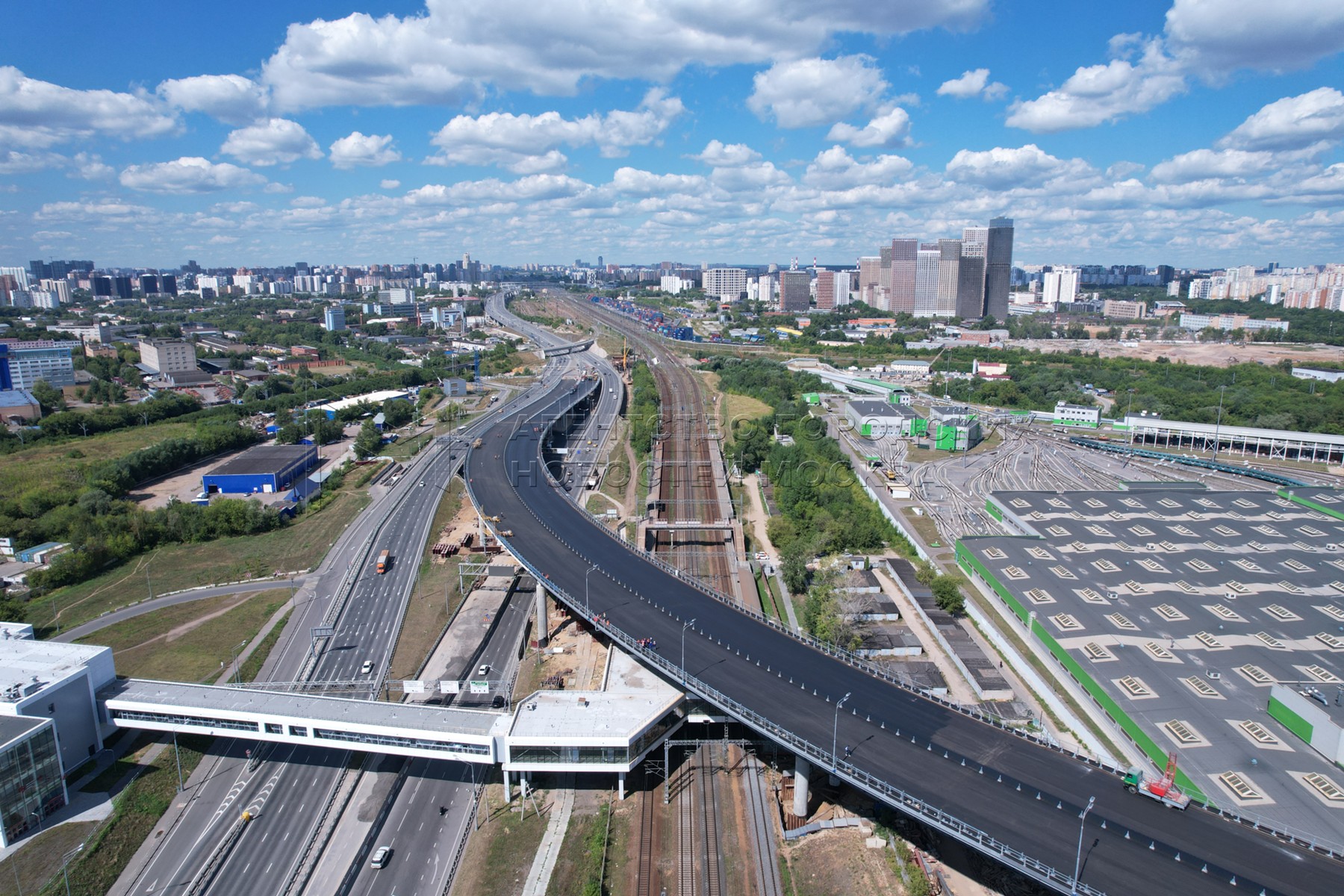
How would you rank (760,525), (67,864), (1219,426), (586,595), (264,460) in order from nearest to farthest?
1. (67,864)
2. (586,595)
3. (760,525)
4. (264,460)
5. (1219,426)

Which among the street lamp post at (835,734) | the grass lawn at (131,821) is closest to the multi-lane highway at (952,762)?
the street lamp post at (835,734)

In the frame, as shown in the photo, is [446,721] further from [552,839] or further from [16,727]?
[16,727]

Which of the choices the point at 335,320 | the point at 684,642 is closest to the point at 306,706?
the point at 684,642

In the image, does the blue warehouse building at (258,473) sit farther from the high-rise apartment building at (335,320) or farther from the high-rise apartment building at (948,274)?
the high-rise apartment building at (948,274)

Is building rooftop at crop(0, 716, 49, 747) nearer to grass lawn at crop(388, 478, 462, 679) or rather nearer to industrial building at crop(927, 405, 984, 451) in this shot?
grass lawn at crop(388, 478, 462, 679)

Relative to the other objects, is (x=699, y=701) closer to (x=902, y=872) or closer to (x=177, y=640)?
(x=902, y=872)

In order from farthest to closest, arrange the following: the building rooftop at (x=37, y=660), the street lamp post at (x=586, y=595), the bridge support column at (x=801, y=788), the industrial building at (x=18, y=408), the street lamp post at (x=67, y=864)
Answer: the industrial building at (x=18, y=408), the street lamp post at (x=586, y=595), the building rooftop at (x=37, y=660), the bridge support column at (x=801, y=788), the street lamp post at (x=67, y=864)
